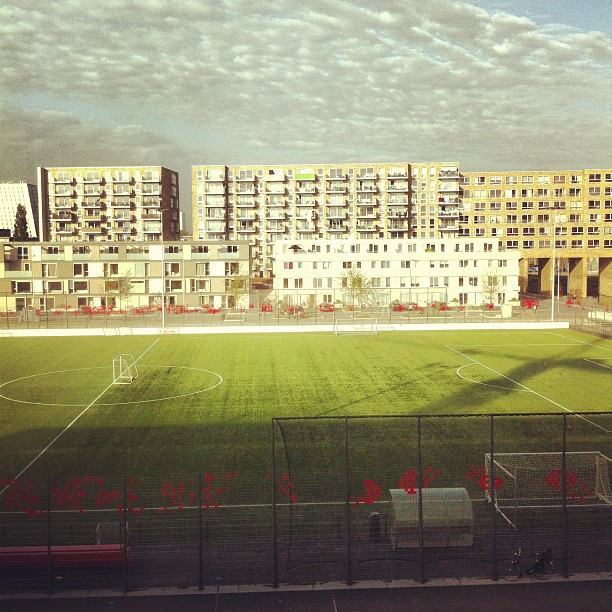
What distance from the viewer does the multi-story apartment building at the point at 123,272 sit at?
7406 centimetres

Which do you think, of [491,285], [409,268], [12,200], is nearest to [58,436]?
[491,285]

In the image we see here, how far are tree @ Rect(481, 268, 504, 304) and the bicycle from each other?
61.8 meters

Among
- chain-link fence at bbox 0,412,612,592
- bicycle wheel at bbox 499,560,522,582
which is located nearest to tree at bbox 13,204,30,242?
chain-link fence at bbox 0,412,612,592

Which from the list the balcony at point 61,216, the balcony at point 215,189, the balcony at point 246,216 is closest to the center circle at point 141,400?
the balcony at point 246,216

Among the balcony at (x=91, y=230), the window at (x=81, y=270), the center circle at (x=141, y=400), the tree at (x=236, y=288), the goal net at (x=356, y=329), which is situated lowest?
the center circle at (x=141, y=400)

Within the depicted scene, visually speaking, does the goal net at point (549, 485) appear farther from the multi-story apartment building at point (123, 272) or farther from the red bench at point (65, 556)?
the multi-story apartment building at point (123, 272)

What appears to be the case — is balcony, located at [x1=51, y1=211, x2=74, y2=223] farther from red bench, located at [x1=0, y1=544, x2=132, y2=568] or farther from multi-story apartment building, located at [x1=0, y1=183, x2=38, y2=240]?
red bench, located at [x1=0, y1=544, x2=132, y2=568]

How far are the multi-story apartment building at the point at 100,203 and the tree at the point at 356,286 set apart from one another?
1781 inches

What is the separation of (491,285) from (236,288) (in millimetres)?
27835

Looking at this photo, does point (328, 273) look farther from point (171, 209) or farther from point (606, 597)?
point (606, 597)

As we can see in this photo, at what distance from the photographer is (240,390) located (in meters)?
30.0

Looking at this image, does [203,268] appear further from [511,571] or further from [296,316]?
[511,571]

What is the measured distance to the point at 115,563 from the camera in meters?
12.3

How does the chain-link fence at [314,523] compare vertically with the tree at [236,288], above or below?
below
